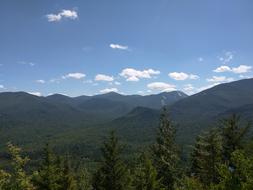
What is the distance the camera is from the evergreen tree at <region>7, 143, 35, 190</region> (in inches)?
730

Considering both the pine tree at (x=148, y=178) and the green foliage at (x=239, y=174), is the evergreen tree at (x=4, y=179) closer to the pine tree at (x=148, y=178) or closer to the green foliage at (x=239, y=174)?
the green foliage at (x=239, y=174)

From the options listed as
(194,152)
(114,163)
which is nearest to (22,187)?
(114,163)

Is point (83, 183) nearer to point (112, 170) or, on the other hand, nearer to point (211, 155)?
point (112, 170)


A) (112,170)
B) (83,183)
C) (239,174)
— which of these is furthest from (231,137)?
(83,183)

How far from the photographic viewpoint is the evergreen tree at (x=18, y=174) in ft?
60.8

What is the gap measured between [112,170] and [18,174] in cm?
2127

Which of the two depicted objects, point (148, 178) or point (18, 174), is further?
point (148, 178)

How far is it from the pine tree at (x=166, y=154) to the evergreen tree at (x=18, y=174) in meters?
24.0

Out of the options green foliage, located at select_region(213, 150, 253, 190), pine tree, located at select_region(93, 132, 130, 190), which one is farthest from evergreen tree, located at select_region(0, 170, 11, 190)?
pine tree, located at select_region(93, 132, 130, 190)

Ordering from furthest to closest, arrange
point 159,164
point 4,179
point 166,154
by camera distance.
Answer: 1. point 159,164
2. point 166,154
3. point 4,179

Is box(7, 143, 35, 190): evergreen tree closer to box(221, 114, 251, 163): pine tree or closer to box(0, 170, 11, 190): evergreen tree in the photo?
box(0, 170, 11, 190): evergreen tree

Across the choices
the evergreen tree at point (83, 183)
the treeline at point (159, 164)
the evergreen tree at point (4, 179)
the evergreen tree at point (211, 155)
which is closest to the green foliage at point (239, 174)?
the evergreen tree at point (4, 179)

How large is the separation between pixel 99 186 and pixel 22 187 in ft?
72.0

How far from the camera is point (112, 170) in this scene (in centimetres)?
3941
